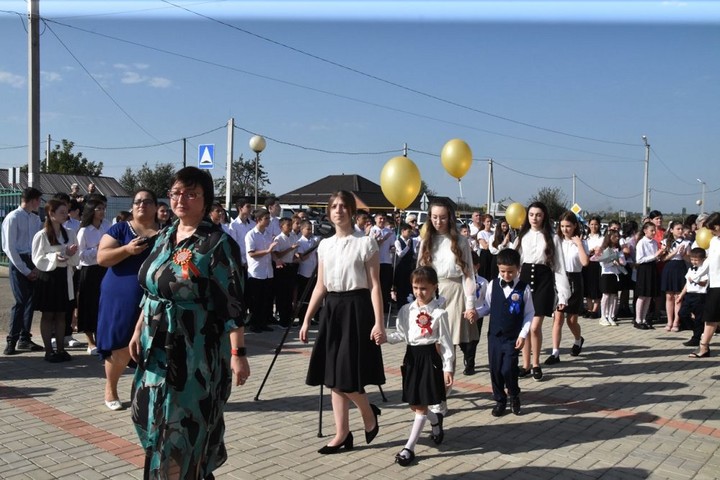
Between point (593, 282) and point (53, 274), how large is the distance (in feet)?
34.4

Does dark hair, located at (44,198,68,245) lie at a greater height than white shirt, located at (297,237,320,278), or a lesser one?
greater

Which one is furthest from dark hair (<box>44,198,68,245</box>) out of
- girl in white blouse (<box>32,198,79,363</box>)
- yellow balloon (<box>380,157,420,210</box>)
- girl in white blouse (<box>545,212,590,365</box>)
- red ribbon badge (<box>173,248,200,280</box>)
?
girl in white blouse (<box>545,212,590,365</box>)

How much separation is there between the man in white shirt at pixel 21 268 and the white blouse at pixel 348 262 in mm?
4948

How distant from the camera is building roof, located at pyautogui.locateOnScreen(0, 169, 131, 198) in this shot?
40125 mm

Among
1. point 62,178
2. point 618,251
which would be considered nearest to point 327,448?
point 618,251

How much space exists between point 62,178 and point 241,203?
34792 mm

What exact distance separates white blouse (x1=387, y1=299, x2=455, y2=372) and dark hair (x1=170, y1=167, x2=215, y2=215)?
2034 millimetres

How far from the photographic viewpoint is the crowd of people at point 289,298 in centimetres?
342

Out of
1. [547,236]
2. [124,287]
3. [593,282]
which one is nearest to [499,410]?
[547,236]

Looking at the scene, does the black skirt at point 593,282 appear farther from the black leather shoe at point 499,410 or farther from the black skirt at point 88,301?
the black skirt at point 88,301

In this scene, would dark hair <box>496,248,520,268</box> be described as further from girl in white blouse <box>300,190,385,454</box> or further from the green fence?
the green fence

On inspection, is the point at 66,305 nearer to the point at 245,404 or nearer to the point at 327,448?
the point at 245,404

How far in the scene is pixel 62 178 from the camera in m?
41.4

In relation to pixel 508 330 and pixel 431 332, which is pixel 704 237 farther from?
pixel 431 332
